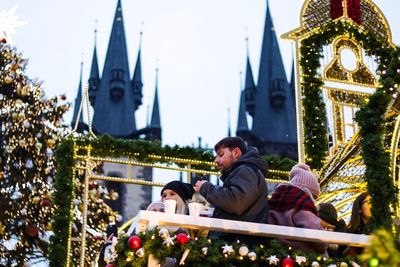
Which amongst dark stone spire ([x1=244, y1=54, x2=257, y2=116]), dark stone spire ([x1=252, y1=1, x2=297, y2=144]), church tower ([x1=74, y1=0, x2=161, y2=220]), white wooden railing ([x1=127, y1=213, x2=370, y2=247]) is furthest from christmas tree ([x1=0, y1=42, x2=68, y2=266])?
dark stone spire ([x1=244, y1=54, x2=257, y2=116])

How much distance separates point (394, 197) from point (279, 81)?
52.4 m

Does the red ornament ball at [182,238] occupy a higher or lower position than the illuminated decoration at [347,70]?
lower

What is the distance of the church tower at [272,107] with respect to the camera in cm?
5831

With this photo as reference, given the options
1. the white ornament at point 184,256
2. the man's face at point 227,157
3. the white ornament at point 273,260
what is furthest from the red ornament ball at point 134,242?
the man's face at point 227,157

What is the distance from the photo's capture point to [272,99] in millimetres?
58531

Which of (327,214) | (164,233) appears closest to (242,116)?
(327,214)

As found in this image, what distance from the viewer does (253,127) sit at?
5966 centimetres

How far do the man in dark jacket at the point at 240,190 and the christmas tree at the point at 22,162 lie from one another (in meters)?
8.59

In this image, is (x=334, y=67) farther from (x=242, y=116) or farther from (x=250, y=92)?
(x=250, y=92)

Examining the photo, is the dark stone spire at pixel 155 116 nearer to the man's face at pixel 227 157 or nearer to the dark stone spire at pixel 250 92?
the dark stone spire at pixel 250 92

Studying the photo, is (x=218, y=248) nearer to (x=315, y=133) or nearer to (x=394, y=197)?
(x=394, y=197)

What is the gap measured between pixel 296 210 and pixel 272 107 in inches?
2176

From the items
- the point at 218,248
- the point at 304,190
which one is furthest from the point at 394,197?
the point at 218,248

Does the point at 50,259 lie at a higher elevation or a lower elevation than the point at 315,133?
lower
